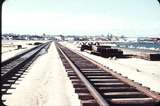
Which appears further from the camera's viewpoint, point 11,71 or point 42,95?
point 11,71

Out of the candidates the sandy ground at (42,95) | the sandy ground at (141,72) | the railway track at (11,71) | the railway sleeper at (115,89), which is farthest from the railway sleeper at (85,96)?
the sandy ground at (141,72)

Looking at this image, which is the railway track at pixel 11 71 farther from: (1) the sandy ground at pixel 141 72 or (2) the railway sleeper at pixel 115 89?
(1) the sandy ground at pixel 141 72

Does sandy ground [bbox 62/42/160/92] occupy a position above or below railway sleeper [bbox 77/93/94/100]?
below

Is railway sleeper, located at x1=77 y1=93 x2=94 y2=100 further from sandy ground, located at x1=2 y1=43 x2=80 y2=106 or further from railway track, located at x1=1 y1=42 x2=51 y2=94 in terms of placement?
railway track, located at x1=1 y1=42 x2=51 y2=94

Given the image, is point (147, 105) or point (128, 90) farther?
point (128, 90)

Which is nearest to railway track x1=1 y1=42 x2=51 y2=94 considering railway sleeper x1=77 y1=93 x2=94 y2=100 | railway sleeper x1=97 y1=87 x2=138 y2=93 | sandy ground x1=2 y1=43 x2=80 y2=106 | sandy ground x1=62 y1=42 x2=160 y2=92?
sandy ground x1=2 y1=43 x2=80 y2=106

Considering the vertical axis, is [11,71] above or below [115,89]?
below

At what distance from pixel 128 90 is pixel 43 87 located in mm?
2861

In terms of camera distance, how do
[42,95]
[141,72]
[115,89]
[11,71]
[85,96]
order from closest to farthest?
1. [85,96]
2. [42,95]
3. [115,89]
4. [11,71]
5. [141,72]

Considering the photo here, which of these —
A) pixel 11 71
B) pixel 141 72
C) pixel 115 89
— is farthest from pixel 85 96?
pixel 141 72

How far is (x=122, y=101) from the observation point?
22.5ft

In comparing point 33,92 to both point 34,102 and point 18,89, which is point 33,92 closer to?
point 18,89

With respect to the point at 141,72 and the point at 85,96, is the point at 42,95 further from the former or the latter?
the point at 141,72

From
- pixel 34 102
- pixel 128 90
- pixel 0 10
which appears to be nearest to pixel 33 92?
pixel 34 102
